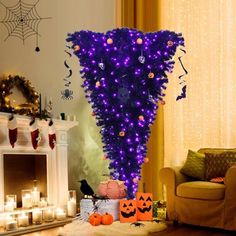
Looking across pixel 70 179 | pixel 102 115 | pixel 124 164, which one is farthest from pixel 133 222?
pixel 70 179

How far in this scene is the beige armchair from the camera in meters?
3.92

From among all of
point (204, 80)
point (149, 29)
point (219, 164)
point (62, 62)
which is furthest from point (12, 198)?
point (149, 29)

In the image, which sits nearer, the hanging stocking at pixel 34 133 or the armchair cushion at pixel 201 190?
the armchair cushion at pixel 201 190

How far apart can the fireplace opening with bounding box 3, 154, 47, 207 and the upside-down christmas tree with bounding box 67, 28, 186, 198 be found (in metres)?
0.84

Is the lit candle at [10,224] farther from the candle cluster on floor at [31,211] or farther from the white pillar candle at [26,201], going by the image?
the white pillar candle at [26,201]

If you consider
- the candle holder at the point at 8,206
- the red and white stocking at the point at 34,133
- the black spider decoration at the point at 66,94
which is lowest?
the candle holder at the point at 8,206

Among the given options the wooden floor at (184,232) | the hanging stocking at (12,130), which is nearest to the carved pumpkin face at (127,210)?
the wooden floor at (184,232)

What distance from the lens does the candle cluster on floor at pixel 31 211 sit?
409cm

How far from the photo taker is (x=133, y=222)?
4.10m

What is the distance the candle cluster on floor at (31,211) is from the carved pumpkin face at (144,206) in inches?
35.5

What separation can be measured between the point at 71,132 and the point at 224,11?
2432mm

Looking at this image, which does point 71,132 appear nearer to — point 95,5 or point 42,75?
point 42,75

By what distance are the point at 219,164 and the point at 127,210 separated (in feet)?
3.43

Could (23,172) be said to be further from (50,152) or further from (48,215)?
(48,215)
